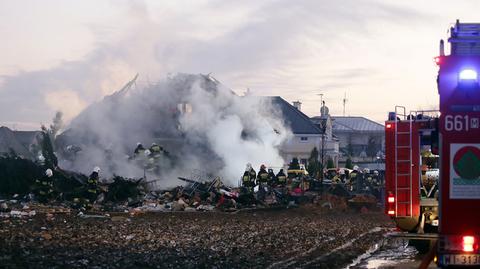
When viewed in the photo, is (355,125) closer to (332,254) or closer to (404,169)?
(332,254)

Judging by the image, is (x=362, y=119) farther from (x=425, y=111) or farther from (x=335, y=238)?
(x=425, y=111)

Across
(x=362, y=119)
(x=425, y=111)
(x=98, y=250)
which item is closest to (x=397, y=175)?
(x=425, y=111)

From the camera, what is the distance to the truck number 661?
8648 millimetres

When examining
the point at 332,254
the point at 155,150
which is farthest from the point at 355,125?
the point at 332,254

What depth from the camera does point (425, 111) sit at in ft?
39.1

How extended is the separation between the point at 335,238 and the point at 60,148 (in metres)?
28.8

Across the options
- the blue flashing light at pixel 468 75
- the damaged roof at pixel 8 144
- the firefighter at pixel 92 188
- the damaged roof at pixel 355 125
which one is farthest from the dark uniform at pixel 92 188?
the damaged roof at pixel 355 125

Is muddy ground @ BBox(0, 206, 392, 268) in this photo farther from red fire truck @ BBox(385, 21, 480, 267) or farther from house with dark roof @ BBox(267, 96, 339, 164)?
house with dark roof @ BBox(267, 96, 339, 164)

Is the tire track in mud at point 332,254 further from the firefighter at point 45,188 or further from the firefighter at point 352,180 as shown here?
the firefighter at point 352,180

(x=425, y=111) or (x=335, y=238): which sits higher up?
(x=425, y=111)

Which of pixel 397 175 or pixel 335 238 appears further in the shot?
pixel 335 238

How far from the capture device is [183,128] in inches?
1892

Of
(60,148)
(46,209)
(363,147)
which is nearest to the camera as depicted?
(46,209)

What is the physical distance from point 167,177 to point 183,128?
6.54m
